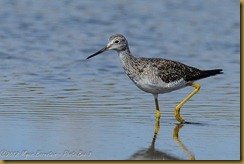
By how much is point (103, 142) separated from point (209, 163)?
1548mm

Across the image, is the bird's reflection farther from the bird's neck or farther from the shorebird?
the bird's neck

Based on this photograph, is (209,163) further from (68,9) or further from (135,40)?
(68,9)

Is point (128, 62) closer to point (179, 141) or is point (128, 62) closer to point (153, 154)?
point (179, 141)

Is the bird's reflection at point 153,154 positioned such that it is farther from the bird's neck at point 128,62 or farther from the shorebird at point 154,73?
the bird's neck at point 128,62

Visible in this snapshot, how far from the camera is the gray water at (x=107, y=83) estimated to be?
9859mm

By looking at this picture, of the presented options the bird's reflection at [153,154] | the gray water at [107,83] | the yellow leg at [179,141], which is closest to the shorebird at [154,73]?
the yellow leg at [179,141]

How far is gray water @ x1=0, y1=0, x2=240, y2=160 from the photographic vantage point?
32.3 feet

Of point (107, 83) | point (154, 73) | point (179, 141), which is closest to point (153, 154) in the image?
point (179, 141)

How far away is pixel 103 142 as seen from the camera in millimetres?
9914

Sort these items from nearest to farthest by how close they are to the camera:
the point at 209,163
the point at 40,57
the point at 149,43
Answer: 1. the point at 209,163
2. the point at 40,57
3. the point at 149,43

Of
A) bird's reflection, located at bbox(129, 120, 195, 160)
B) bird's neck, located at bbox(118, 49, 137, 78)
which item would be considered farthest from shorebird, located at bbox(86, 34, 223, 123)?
bird's reflection, located at bbox(129, 120, 195, 160)

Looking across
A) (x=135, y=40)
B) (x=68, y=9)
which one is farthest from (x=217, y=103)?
(x=68, y=9)

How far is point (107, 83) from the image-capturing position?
14562mm

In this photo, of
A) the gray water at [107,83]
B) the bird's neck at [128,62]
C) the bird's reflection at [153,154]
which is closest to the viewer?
the bird's reflection at [153,154]
